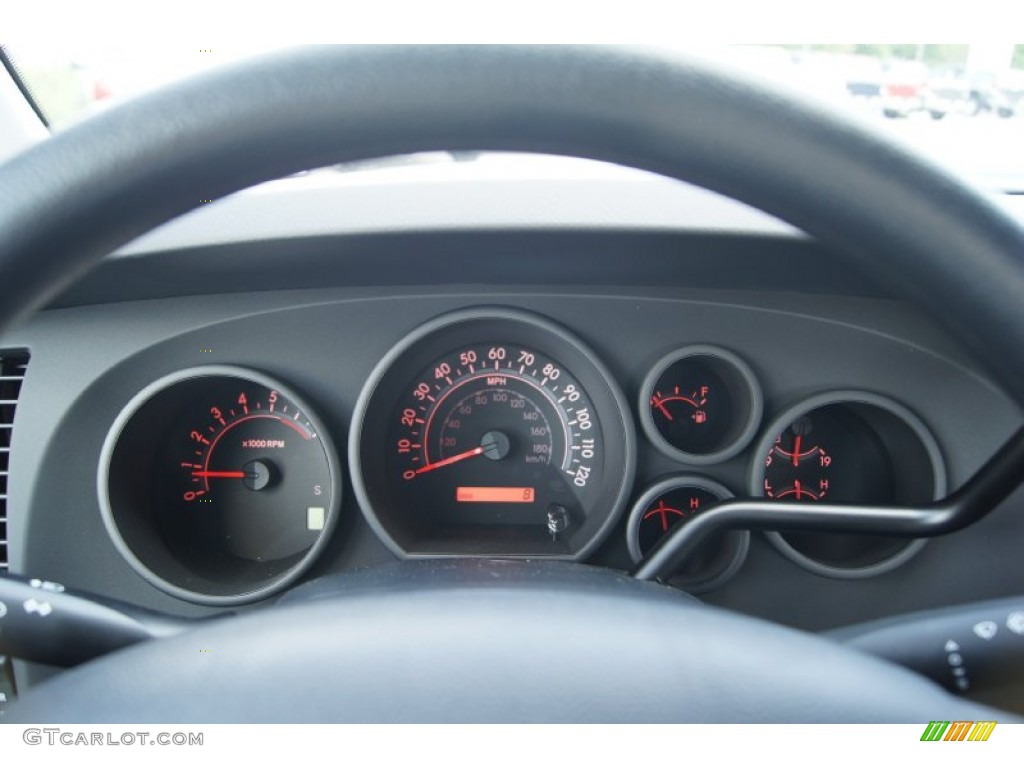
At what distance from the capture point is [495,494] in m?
1.90

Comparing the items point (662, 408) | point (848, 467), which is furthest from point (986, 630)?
point (662, 408)

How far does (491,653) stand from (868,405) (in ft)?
3.77

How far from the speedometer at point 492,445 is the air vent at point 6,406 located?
639 millimetres

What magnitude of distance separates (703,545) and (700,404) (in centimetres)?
30

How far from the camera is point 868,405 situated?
67.3 inches

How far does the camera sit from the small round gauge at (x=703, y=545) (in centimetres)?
170

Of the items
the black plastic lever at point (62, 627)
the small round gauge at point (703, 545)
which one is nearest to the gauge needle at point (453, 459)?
the small round gauge at point (703, 545)

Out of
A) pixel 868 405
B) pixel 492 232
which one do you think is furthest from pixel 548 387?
pixel 868 405

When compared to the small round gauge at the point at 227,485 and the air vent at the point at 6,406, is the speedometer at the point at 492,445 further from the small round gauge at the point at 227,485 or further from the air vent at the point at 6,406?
the air vent at the point at 6,406

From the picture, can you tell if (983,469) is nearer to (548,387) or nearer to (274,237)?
(548,387)
